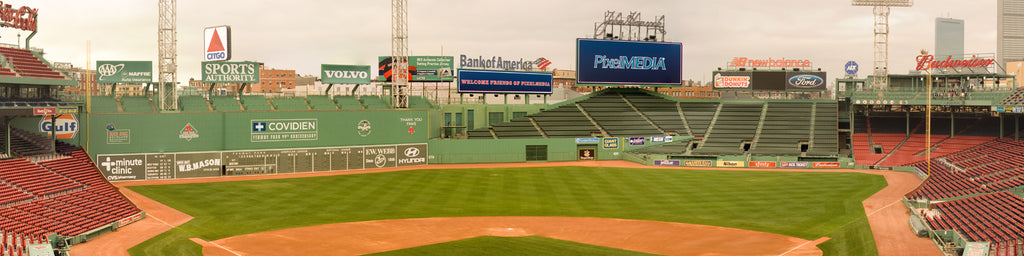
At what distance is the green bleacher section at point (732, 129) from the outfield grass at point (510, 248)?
126 feet

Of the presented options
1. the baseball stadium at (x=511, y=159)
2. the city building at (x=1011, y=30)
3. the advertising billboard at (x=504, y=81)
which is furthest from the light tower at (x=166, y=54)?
the city building at (x=1011, y=30)

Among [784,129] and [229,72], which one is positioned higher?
[229,72]

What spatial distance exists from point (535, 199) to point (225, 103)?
29.4m

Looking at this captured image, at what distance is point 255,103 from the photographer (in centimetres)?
5603

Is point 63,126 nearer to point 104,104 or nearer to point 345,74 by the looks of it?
point 104,104

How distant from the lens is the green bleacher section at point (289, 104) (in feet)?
182

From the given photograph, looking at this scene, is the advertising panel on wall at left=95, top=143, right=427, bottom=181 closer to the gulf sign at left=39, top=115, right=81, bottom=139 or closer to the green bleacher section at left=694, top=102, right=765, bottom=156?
the gulf sign at left=39, top=115, right=81, bottom=139

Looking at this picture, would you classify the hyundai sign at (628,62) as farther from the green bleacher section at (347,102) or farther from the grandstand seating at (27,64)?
the grandstand seating at (27,64)

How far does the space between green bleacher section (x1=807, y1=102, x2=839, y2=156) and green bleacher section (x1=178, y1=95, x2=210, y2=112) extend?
51.5 metres

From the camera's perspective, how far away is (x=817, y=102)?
74.4 metres

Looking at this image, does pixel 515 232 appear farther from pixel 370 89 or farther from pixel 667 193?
pixel 370 89

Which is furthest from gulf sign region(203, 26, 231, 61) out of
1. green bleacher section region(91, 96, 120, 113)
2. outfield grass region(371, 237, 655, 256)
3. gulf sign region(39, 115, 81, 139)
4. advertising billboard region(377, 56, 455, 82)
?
outfield grass region(371, 237, 655, 256)

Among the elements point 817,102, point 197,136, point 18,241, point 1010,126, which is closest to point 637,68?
point 817,102

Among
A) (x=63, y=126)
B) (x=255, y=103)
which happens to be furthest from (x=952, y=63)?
(x=63, y=126)
